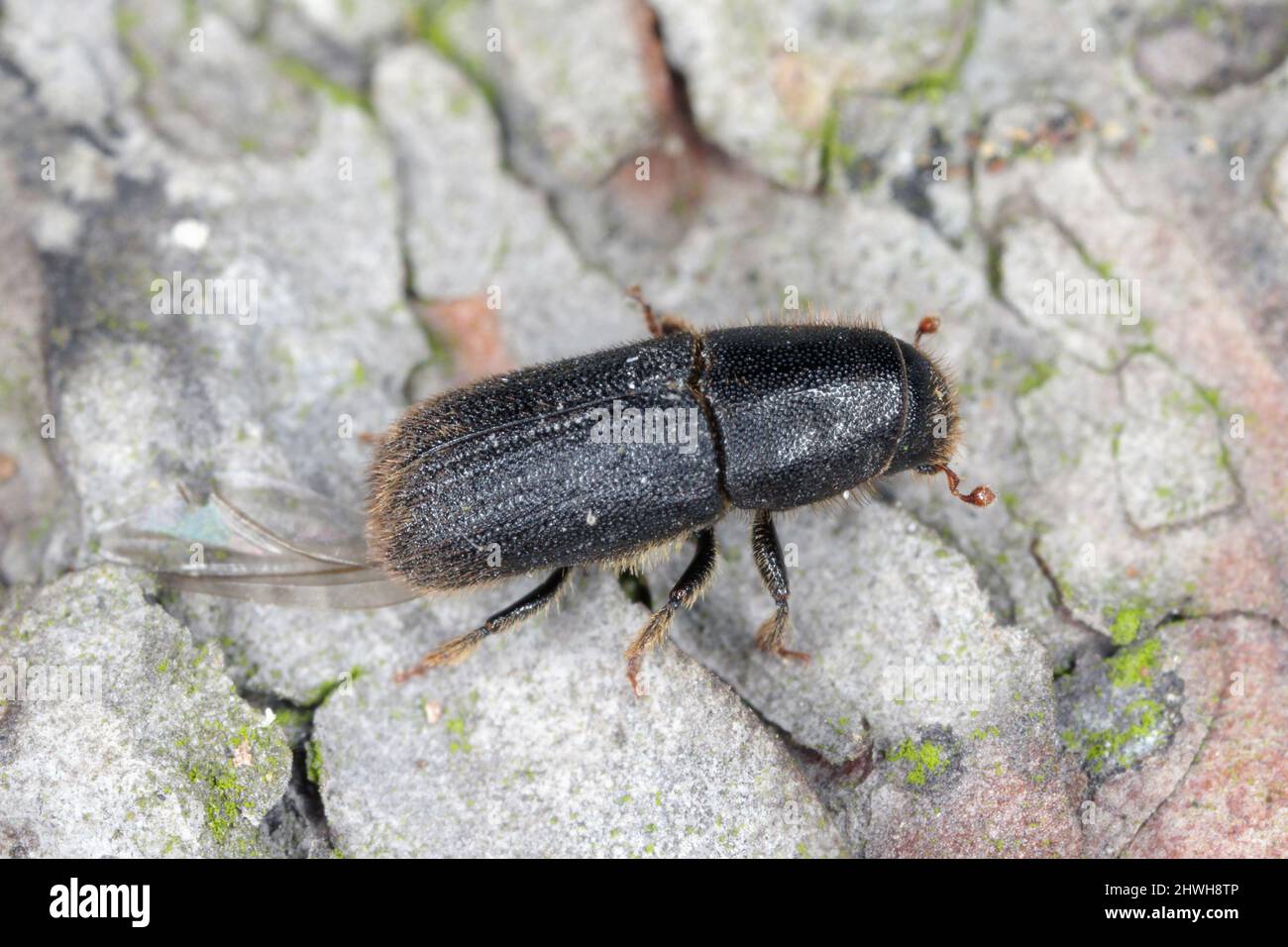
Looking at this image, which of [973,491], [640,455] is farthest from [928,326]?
[640,455]

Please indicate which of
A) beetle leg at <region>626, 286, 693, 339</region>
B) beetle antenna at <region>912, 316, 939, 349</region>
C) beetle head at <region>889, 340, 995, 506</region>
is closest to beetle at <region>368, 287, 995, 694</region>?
beetle head at <region>889, 340, 995, 506</region>

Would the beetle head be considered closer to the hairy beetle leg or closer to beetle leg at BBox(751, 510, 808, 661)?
the hairy beetle leg

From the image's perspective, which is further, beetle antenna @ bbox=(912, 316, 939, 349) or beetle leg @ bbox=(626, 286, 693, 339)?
beetle leg @ bbox=(626, 286, 693, 339)

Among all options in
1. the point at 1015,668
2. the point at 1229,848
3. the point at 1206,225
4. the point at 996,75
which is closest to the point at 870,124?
the point at 996,75

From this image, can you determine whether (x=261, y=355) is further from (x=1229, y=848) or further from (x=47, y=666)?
(x=1229, y=848)

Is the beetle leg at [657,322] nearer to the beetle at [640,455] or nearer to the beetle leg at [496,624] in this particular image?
the beetle at [640,455]

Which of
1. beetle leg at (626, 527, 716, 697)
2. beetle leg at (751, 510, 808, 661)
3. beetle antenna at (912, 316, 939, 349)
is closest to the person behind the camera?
beetle leg at (626, 527, 716, 697)

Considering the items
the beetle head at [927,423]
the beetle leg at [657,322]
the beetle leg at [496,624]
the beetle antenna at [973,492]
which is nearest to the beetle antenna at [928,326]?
the beetle head at [927,423]
